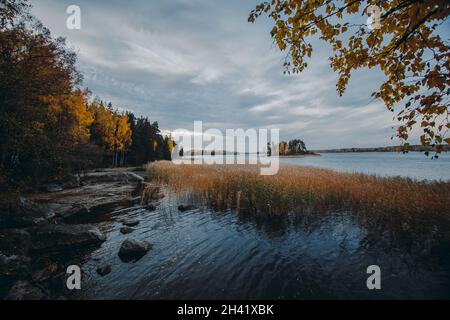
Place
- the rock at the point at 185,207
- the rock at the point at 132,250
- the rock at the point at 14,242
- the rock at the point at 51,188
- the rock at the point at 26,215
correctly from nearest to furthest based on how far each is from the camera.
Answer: the rock at the point at 14,242, the rock at the point at 132,250, the rock at the point at 26,215, the rock at the point at 185,207, the rock at the point at 51,188

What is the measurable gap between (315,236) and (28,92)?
48.8 feet

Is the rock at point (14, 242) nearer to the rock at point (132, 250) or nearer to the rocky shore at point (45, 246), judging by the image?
the rocky shore at point (45, 246)

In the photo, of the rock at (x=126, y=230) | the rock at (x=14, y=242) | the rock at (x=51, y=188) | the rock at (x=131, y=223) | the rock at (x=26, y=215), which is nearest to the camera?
the rock at (x=14, y=242)

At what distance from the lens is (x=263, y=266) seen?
5.64 metres

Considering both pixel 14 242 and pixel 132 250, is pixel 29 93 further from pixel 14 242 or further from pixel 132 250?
pixel 132 250

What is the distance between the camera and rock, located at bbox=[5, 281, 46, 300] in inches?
167

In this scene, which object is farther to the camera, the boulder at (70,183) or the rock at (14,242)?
the boulder at (70,183)

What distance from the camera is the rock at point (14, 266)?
528 cm

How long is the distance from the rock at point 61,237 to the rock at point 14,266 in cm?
94

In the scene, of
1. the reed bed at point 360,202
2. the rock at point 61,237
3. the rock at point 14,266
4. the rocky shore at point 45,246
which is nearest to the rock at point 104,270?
the rocky shore at point 45,246

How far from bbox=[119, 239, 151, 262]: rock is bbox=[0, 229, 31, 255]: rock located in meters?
3.12
